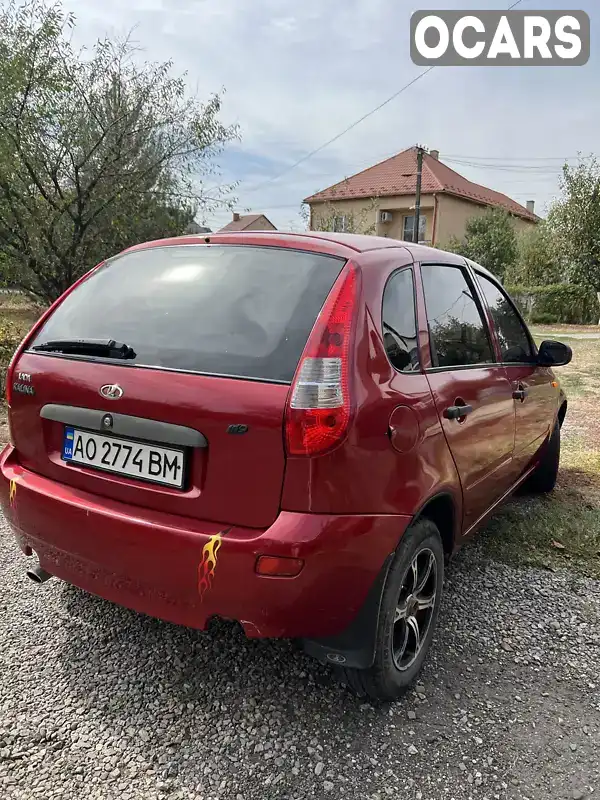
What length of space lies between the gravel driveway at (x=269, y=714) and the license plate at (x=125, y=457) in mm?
880

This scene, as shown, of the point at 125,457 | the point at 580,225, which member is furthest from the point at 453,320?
the point at 580,225

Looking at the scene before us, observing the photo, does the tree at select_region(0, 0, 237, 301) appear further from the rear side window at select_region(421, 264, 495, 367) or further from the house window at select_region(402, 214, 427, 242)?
the house window at select_region(402, 214, 427, 242)

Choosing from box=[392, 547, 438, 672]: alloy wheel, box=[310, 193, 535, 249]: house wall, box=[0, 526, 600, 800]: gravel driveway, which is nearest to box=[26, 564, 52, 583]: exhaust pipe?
box=[0, 526, 600, 800]: gravel driveway

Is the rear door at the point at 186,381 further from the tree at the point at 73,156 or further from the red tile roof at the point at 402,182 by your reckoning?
the red tile roof at the point at 402,182

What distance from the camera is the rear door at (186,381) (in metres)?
1.90

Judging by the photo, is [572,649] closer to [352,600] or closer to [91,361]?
[352,600]

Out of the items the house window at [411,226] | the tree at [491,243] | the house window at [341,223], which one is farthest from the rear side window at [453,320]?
the house window at [411,226]

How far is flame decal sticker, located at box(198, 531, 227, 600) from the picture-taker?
74.2 inches

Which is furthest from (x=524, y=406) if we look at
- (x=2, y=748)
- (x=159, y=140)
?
(x=159, y=140)

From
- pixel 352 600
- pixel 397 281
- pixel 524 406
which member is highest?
pixel 397 281

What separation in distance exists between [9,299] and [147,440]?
7878 mm

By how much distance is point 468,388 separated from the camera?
2.70 metres

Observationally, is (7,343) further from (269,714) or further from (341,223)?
(341,223)

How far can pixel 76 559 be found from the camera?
2189 millimetres
